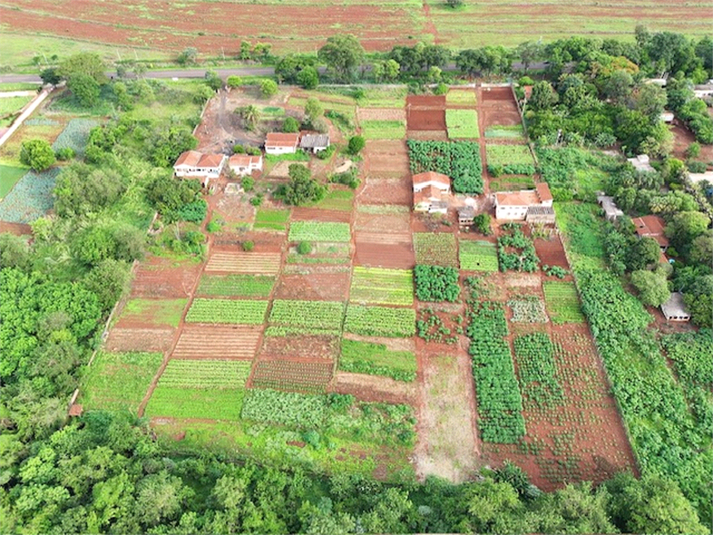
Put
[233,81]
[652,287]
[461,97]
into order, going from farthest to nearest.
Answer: [233,81], [461,97], [652,287]

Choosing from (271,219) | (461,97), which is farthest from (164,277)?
(461,97)

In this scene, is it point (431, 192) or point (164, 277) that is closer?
point (164, 277)

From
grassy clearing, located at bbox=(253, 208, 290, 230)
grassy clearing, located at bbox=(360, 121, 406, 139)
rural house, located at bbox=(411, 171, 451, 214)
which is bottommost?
grassy clearing, located at bbox=(253, 208, 290, 230)

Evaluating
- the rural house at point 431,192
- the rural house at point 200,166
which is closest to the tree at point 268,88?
the rural house at point 200,166

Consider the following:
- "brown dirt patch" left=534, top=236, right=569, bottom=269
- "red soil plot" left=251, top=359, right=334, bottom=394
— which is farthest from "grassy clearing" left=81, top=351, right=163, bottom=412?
"brown dirt patch" left=534, top=236, right=569, bottom=269

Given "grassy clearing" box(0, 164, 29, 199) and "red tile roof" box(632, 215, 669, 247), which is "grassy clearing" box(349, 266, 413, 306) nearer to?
"red tile roof" box(632, 215, 669, 247)

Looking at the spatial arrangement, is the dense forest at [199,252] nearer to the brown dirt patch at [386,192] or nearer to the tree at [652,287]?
the tree at [652,287]

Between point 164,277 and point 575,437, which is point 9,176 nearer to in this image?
point 164,277
